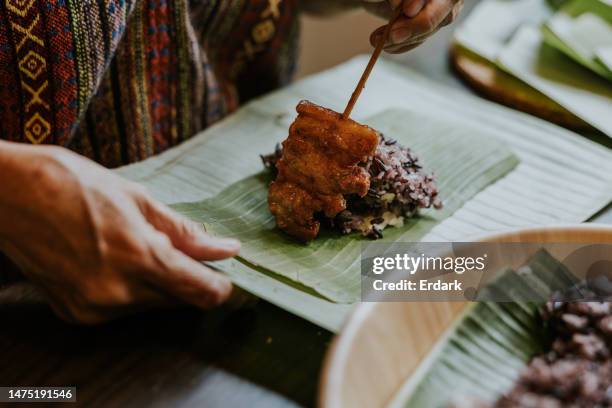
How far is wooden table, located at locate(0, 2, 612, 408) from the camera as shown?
4.90ft

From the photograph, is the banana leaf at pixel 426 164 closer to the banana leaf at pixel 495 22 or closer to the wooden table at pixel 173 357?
the wooden table at pixel 173 357

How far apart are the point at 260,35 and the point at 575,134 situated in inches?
58.0

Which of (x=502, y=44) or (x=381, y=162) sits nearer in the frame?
(x=381, y=162)

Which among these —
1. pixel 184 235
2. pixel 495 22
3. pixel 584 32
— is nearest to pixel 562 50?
pixel 584 32

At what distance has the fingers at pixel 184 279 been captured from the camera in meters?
1.47

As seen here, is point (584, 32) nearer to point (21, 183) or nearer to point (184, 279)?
point (184, 279)

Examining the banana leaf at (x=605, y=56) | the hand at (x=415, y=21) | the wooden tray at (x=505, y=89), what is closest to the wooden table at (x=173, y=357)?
the hand at (x=415, y=21)

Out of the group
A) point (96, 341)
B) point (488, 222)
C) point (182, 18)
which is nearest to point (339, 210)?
point (488, 222)

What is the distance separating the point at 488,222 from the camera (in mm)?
2244

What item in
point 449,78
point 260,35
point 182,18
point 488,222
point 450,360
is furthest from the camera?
point 449,78

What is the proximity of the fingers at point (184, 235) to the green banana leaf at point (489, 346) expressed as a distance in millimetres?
581

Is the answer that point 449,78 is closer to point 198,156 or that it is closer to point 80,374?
point 198,156

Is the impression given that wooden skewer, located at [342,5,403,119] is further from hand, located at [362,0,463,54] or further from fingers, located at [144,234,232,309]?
fingers, located at [144,234,232,309]

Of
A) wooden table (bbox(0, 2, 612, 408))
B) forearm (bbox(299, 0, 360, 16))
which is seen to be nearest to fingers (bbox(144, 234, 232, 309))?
wooden table (bbox(0, 2, 612, 408))
